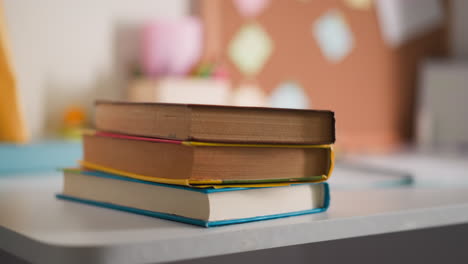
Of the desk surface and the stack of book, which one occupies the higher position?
the stack of book

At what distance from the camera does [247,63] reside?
1561 mm

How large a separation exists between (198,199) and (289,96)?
1.13 metres

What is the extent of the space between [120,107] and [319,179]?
0.69 feet

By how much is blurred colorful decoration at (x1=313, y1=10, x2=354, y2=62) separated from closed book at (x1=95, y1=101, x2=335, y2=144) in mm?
1141

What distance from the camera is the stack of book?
54 cm

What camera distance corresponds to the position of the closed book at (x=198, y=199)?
20.9 inches

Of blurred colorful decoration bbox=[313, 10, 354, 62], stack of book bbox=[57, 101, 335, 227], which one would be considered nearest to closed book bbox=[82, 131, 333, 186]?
stack of book bbox=[57, 101, 335, 227]

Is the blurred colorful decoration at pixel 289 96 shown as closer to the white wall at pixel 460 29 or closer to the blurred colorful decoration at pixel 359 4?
the blurred colorful decoration at pixel 359 4

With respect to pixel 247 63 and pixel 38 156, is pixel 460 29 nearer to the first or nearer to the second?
pixel 247 63

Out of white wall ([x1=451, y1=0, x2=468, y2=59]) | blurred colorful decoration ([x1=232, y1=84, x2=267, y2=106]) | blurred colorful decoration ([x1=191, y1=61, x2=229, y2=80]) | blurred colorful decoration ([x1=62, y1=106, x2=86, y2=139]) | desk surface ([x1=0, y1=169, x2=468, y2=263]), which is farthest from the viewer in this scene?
white wall ([x1=451, y1=0, x2=468, y2=59])

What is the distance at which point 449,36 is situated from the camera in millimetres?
1957

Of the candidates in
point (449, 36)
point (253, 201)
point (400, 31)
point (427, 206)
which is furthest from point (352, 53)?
point (253, 201)

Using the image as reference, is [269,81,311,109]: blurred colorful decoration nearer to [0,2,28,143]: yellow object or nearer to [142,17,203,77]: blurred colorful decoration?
[142,17,203,77]: blurred colorful decoration

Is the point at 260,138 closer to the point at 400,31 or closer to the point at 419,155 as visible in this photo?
the point at 419,155
